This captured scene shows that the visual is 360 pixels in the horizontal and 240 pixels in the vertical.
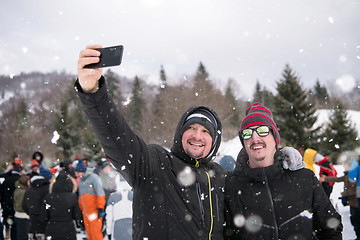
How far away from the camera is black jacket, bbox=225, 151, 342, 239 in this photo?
2.39 m

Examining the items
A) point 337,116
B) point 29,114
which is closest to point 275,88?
point 337,116

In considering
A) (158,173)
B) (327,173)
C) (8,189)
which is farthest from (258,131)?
(8,189)

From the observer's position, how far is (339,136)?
1050 inches

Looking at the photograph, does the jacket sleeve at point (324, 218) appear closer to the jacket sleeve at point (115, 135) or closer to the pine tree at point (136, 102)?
the jacket sleeve at point (115, 135)

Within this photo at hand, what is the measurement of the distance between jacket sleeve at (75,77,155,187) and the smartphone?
17cm

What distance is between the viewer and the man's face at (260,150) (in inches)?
107

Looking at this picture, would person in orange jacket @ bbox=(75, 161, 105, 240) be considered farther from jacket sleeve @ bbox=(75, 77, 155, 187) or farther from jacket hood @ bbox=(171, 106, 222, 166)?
jacket sleeve @ bbox=(75, 77, 155, 187)

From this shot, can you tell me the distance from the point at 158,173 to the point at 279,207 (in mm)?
1181

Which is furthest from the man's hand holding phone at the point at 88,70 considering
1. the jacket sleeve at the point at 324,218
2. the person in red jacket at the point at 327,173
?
→ the person in red jacket at the point at 327,173

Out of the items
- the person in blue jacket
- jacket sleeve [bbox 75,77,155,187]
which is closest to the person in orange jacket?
jacket sleeve [bbox 75,77,155,187]

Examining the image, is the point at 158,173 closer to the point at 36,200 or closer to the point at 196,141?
the point at 196,141

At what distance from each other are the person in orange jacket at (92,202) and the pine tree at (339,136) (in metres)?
24.1

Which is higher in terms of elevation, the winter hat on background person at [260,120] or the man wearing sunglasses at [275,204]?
the winter hat on background person at [260,120]

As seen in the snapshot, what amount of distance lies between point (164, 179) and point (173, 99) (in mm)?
21069
